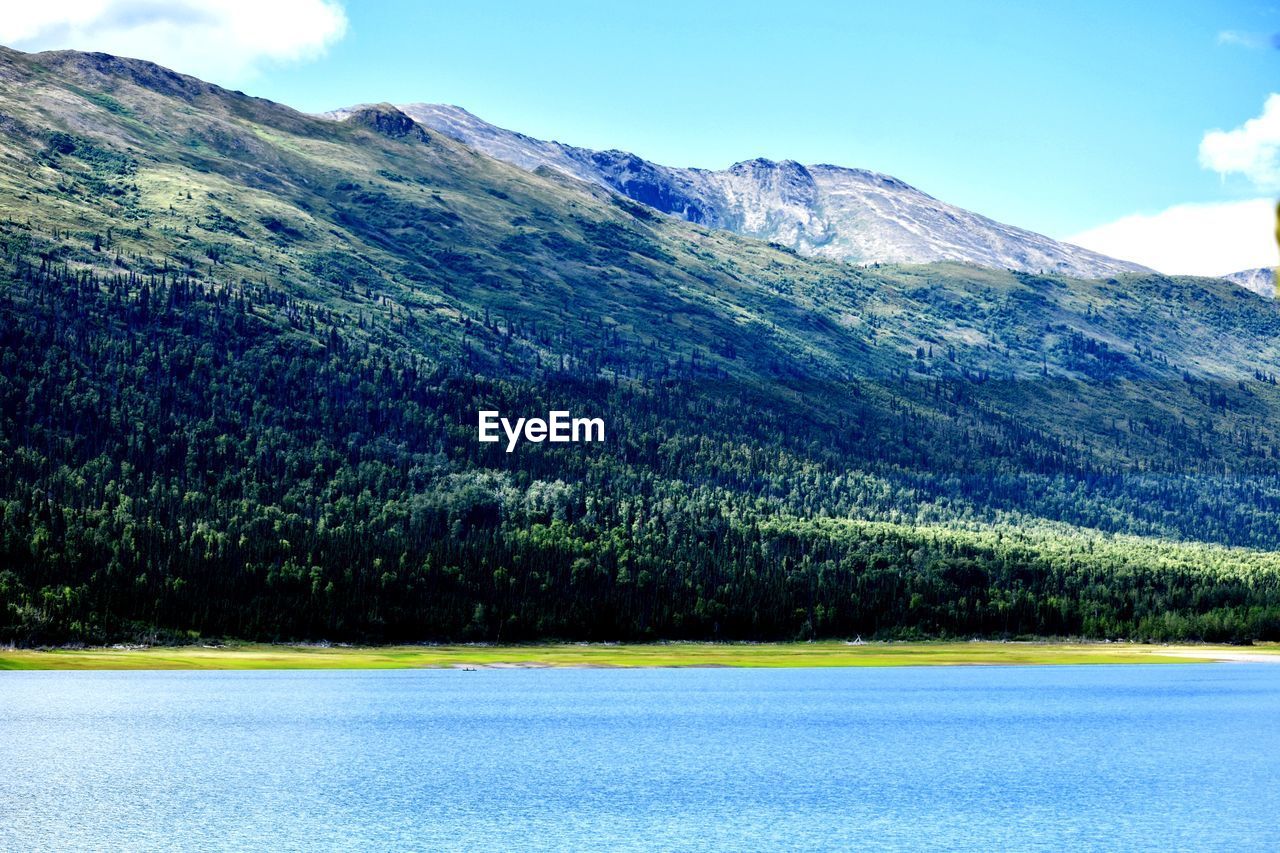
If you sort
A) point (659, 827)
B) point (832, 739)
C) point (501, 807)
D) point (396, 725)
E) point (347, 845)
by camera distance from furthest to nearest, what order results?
1. point (396, 725)
2. point (832, 739)
3. point (501, 807)
4. point (659, 827)
5. point (347, 845)

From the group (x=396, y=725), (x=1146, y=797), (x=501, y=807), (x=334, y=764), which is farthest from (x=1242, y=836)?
(x=396, y=725)

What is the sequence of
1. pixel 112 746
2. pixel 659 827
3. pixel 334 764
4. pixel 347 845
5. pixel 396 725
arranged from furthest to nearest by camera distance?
pixel 396 725 < pixel 112 746 < pixel 334 764 < pixel 659 827 < pixel 347 845

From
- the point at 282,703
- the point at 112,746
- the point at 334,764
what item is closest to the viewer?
the point at 334,764

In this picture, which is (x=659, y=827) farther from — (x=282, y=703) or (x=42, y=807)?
(x=282, y=703)

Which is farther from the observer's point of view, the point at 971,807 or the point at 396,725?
the point at 396,725

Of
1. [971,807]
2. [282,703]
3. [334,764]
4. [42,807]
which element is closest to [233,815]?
[42,807]

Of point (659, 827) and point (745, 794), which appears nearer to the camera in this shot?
point (659, 827)

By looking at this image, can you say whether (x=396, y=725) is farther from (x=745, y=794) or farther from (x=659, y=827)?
(x=659, y=827)
